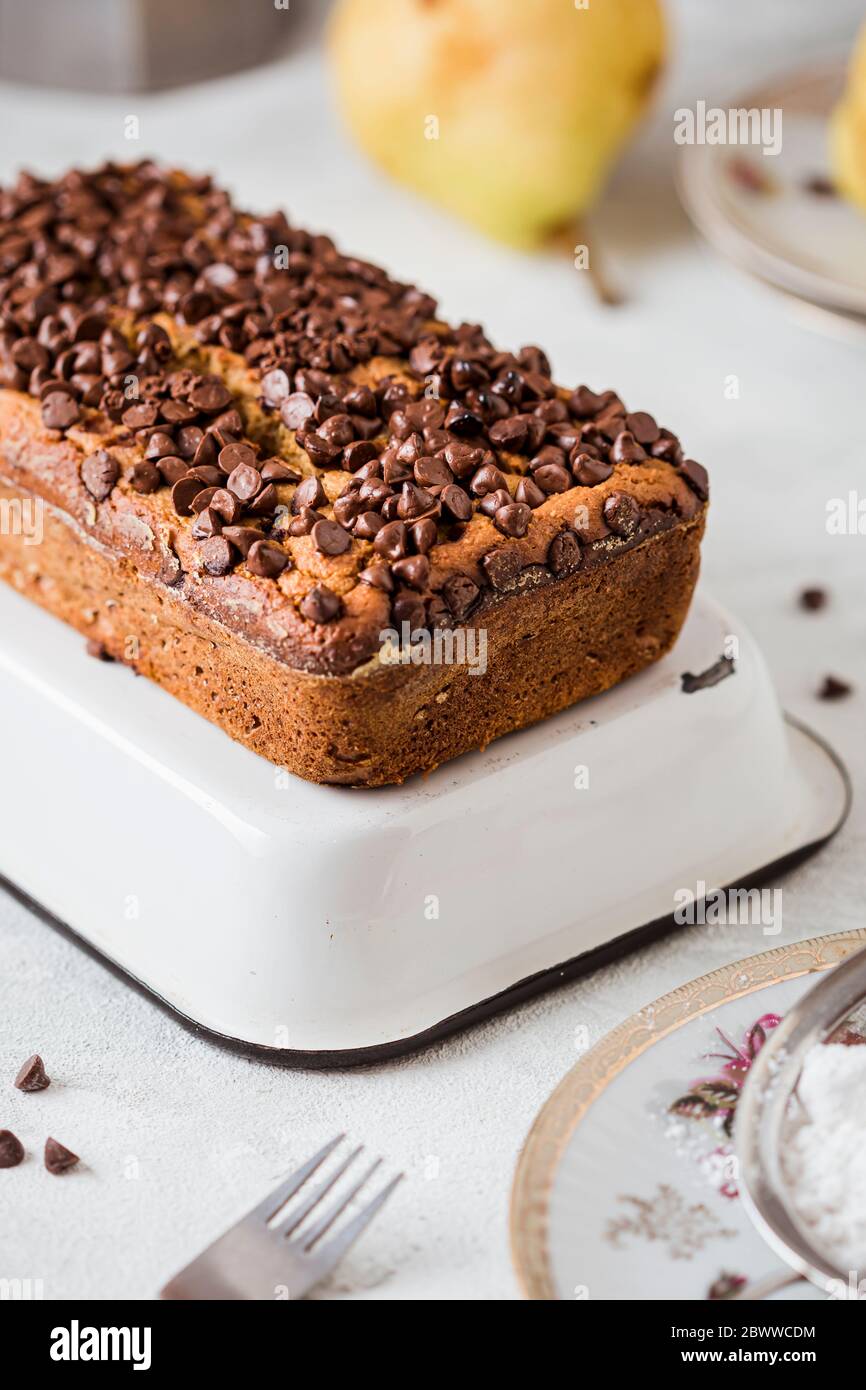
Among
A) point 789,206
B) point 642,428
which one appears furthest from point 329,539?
point 789,206

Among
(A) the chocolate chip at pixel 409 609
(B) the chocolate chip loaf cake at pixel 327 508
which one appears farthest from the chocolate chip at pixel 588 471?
(A) the chocolate chip at pixel 409 609

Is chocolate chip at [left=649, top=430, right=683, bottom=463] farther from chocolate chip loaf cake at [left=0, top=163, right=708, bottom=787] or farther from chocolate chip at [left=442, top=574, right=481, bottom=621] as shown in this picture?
chocolate chip at [left=442, top=574, right=481, bottom=621]

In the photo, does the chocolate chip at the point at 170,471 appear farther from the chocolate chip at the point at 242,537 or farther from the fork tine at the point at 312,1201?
the fork tine at the point at 312,1201

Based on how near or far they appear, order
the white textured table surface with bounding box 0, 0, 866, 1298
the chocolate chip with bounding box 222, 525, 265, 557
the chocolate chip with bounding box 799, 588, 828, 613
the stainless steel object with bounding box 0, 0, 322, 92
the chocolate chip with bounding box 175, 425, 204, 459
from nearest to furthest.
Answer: the white textured table surface with bounding box 0, 0, 866, 1298 → the chocolate chip with bounding box 222, 525, 265, 557 → the chocolate chip with bounding box 175, 425, 204, 459 → the chocolate chip with bounding box 799, 588, 828, 613 → the stainless steel object with bounding box 0, 0, 322, 92

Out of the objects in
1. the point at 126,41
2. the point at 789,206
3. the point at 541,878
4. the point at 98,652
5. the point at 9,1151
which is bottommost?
the point at 9,1151

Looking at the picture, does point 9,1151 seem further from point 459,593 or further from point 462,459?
point 462,459

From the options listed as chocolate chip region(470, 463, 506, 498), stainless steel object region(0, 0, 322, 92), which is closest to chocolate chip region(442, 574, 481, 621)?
chocolate chip region(470, 463, 506, 498)
